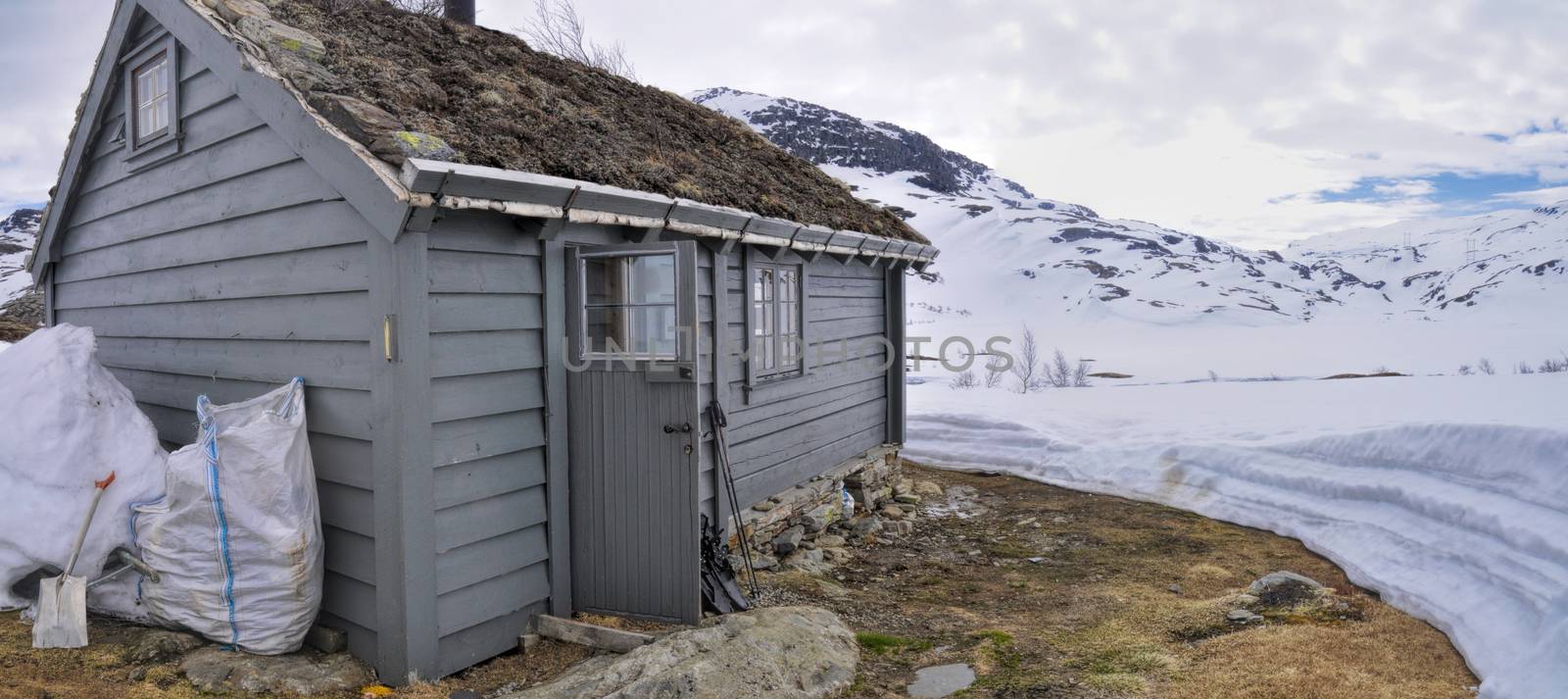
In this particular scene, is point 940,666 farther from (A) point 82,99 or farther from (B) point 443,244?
(A) point 82,99

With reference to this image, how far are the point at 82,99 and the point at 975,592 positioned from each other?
8706 mm

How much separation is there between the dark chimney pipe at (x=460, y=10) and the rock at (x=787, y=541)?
20.4ft

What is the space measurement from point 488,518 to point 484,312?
47.0 inches

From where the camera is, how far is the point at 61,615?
15.4 ft

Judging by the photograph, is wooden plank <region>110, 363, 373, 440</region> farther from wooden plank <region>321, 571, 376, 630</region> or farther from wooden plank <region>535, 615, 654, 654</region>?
wooden plank <region>535, 615, 654, 654</region>

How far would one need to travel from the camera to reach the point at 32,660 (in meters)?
4.50

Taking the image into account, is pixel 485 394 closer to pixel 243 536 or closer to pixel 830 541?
pixel 243 536

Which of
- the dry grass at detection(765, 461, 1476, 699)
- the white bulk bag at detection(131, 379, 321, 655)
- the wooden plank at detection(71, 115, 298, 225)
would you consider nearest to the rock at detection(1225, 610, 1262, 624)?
the dry grass at detection(765, 461, 1476, 699)

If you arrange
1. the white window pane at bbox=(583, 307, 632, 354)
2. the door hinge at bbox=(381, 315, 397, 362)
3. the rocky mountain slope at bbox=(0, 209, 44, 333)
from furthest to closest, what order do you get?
the rocky mountain slope at bbox=(0, 209, 44, 333) → the white window pane at bbox=(583, 307, 632, 354) → the door hinge at bbox=(381, 315, 397, 362)

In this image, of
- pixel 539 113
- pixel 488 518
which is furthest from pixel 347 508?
pixel 539 113

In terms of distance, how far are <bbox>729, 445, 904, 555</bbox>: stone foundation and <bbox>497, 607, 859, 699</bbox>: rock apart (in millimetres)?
2356

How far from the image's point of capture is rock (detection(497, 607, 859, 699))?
422 cm

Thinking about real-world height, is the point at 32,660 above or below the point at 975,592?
above

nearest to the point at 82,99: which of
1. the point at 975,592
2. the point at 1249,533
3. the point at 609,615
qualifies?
the point at 609,615
